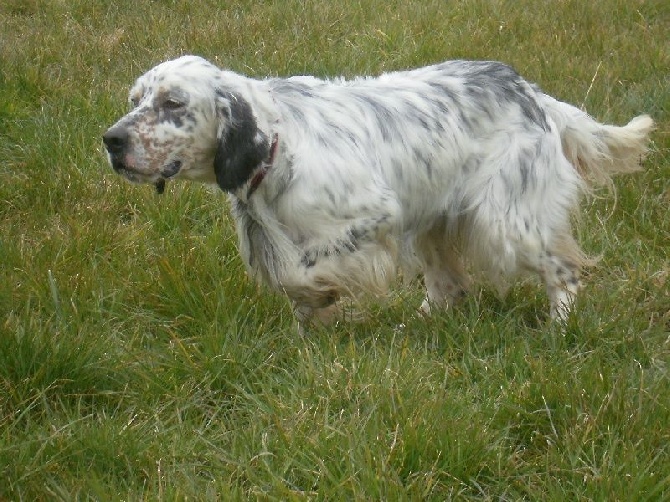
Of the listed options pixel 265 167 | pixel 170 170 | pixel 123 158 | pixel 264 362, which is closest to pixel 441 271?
pixel 265 167

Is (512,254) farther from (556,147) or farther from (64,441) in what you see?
(64,441)

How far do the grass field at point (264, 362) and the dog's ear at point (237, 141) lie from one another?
54cm

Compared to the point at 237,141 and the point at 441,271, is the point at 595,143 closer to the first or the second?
the point at 441,271

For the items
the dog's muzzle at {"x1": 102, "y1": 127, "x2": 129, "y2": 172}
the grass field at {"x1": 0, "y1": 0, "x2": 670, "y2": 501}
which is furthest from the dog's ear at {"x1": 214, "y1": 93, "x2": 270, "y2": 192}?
the grass field at {"x1": 0, "y1": 0, "x2": 670, "y2": 501}

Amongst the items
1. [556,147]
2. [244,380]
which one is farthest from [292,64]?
[244,380]

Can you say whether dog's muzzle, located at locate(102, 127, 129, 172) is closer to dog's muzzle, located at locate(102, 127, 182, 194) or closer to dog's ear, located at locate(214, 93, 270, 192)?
dog's muzzle, located at locate(102, 127, 182, 194)

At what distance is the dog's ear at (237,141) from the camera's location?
363cm

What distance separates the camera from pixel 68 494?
278cm

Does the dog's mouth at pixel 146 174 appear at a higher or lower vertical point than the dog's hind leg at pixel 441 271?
higher

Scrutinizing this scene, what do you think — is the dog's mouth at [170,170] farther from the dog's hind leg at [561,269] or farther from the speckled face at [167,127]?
the dog's hind leg at [561,269]

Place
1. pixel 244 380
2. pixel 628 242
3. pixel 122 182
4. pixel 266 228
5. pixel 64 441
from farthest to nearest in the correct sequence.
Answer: pixel 122 182, pixel 628 242, pixel 266 228, pixel 244 380, pixel 64 441

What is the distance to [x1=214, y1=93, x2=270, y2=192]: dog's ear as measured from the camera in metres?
3.63

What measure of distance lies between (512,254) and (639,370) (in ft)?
2.78

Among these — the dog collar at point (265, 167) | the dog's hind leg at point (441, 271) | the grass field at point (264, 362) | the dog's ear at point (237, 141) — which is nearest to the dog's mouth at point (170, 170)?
the dog's ear at point (237, 141)
